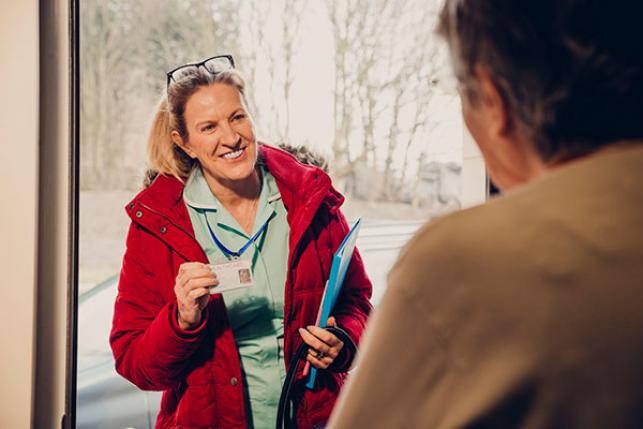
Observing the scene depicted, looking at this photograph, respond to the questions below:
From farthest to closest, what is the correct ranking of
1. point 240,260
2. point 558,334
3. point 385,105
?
point 385,105 → point 240,260 → point 558,334

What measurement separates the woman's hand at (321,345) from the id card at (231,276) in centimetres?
21

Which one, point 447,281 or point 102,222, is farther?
point 102,222

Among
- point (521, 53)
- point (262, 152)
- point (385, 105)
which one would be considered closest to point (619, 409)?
point (521, 53)

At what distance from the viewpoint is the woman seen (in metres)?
1.46

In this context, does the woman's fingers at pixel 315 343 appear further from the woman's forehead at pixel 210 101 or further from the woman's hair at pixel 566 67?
the woman's hair at pixel 566 67

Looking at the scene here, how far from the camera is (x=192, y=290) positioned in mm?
→ 1359

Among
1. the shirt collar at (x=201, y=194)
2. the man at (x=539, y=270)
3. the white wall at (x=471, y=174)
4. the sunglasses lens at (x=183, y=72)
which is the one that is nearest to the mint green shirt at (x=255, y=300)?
the shirt collar at (x=201, y=194)

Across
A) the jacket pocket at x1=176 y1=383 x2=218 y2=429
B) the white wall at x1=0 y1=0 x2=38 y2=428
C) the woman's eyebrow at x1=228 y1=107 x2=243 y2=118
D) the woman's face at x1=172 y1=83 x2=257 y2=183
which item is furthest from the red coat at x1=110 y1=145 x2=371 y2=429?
the white wall at x1=0 y1=0 x2=38 y2=428

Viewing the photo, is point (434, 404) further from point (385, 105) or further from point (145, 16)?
point (145, 16)

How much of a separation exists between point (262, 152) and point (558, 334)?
1.19 meters

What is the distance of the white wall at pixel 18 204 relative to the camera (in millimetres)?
1808

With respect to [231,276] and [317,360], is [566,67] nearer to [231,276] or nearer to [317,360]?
[231,276]

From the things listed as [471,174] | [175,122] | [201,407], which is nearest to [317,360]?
[201,407]

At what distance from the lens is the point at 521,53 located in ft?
1.87
